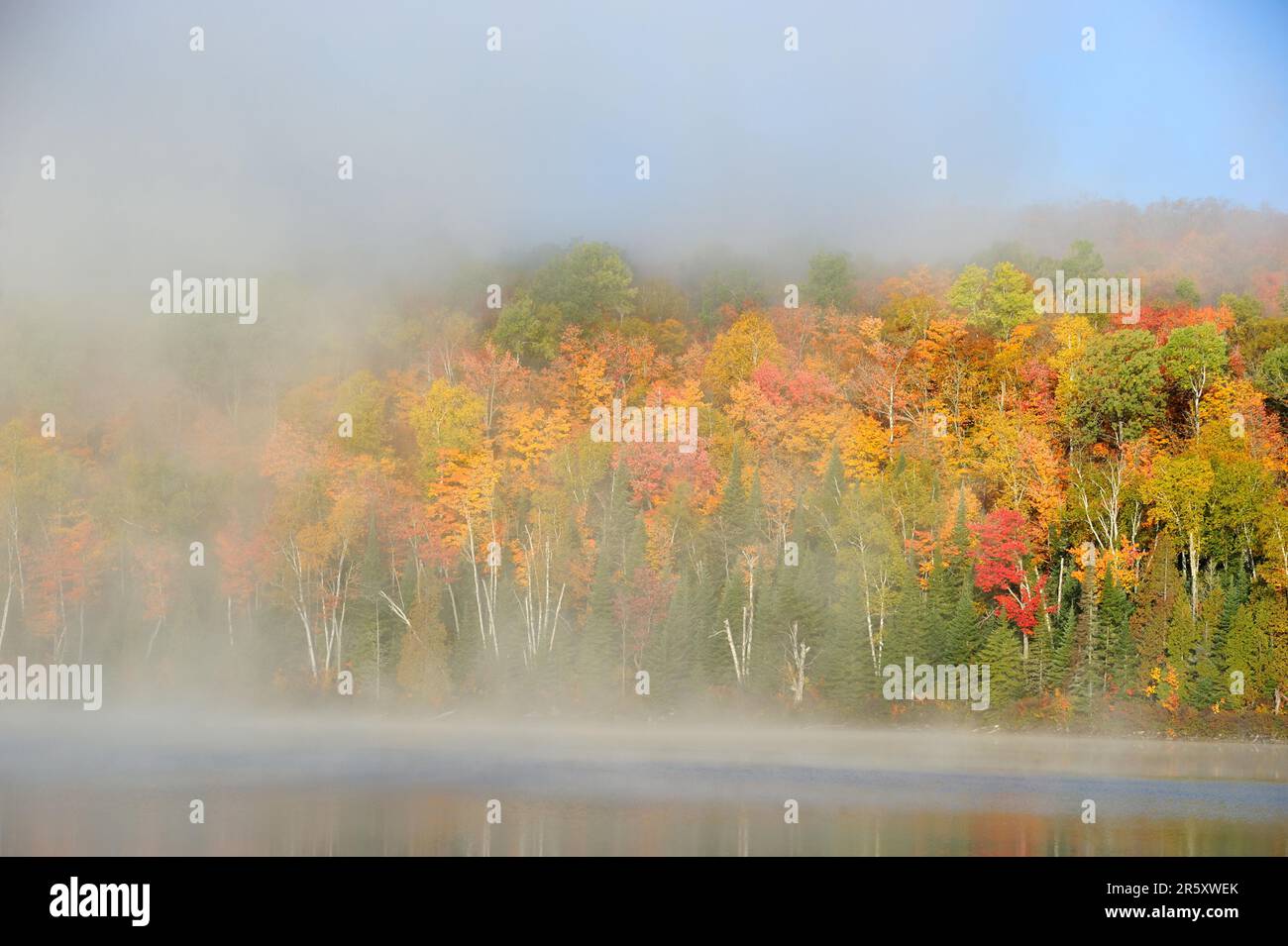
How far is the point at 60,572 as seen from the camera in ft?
258

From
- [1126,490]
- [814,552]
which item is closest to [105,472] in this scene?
[814,552]

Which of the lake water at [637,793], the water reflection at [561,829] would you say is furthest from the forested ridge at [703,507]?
the water reflection at [561,829]

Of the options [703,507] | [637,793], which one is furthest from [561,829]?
[703,507]

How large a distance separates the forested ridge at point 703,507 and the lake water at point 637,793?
6.01m

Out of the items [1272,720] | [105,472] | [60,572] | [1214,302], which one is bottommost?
[1272,720]

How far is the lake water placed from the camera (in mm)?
33250

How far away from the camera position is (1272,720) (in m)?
58.8

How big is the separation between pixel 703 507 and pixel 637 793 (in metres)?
33.0

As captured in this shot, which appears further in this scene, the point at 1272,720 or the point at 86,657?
the point at 86,657
